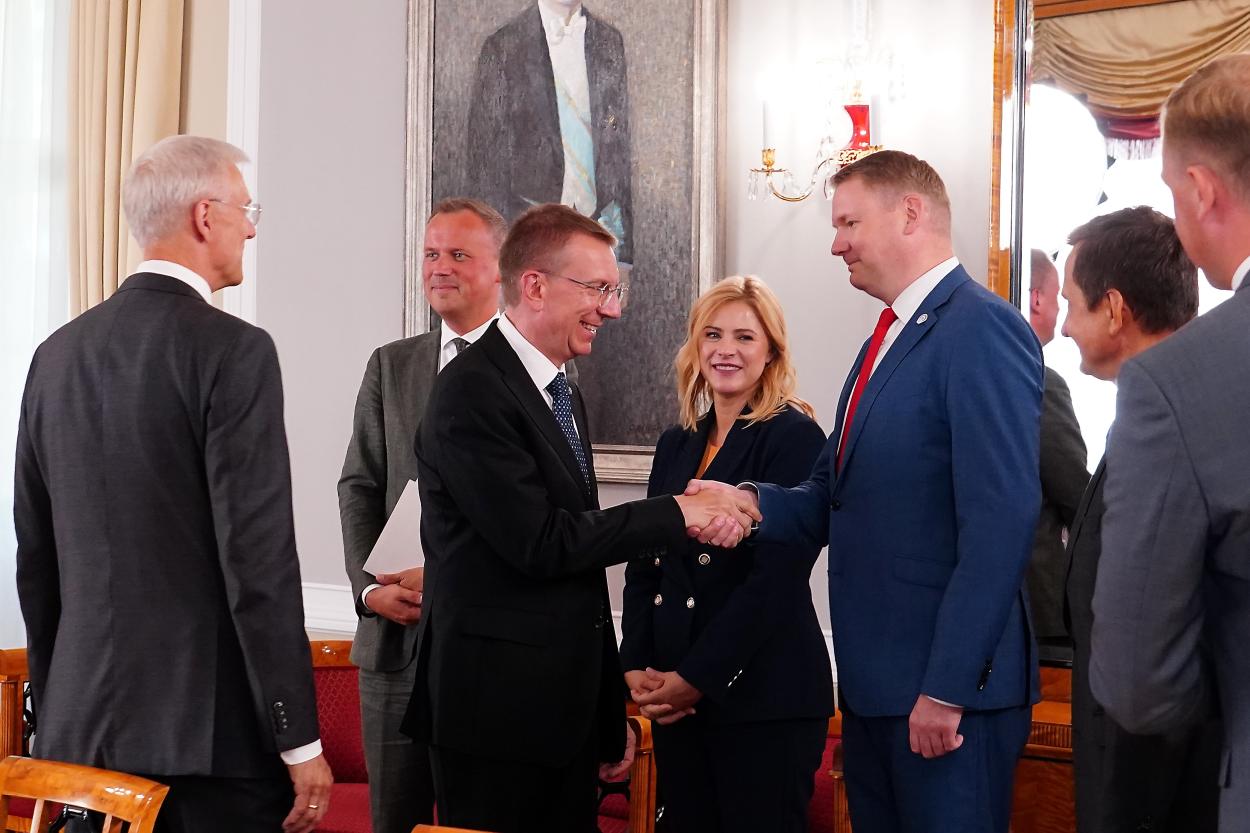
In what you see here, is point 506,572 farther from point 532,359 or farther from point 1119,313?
point 1119,313

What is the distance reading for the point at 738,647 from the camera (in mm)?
2699

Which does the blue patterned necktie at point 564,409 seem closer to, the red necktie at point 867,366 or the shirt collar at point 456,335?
the red necktie at point 867,366

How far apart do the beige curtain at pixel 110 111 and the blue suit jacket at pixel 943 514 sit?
12.9 feet

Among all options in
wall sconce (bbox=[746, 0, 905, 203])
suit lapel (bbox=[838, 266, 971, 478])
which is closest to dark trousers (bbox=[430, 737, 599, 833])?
suit lapel (bbox=[838, 266, 971, 478])

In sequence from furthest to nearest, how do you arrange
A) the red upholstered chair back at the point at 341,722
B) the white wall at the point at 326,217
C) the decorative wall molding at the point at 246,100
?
the decorative wall molding at the point at 246,100
the white wall at the point at 326,217
the red upholstered chair back at the point at 341,722

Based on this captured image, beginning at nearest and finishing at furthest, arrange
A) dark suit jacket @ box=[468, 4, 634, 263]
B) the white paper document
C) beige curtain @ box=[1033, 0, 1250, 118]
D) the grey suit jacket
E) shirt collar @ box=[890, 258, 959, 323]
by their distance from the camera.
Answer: the grey suit jacket, shirt collar @ box=[890, 258, 959, 323], the white paper document, beige curtain @ box=[1033, 0, 1250, 118], dark suit jacket @ box=[468, 4, 634, 263]

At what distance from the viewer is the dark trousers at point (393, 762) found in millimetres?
3051

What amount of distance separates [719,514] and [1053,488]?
100 cm

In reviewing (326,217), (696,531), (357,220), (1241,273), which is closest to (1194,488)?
(1241,273)

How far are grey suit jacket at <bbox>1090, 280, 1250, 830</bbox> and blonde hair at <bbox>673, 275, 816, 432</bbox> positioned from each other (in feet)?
4.90

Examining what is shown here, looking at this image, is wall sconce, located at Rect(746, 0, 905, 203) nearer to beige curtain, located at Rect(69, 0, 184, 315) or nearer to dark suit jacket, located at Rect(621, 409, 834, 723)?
dark suit jacket, located at Rect(621, 409, 834, 723)

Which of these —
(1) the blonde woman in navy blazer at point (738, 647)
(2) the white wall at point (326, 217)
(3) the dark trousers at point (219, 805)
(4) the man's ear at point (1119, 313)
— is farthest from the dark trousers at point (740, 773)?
(2) the white wall at point (326, 217)

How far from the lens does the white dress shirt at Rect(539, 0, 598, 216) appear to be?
4191mm

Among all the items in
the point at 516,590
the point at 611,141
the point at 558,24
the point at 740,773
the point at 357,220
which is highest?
the point at 558,24
